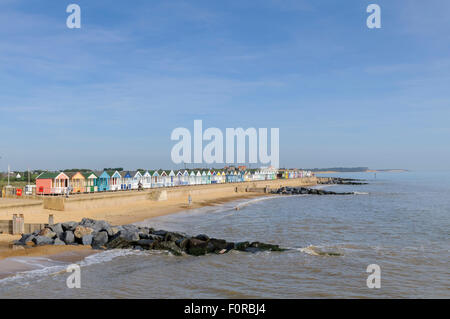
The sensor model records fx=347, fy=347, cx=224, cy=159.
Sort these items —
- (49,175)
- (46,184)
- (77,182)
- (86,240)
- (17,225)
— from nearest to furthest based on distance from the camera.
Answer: (86,240)
(17,225)
(46,184)
(49,175)
(77,182)

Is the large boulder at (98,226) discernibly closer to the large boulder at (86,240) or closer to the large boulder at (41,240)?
the large boulder at (86,240)

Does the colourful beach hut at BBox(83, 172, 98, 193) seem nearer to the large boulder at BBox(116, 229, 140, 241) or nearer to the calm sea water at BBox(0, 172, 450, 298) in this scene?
the large boulder at BBox(116, 229, 140, 241)

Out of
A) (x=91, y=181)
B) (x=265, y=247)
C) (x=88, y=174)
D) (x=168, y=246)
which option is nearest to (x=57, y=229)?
(x=168, y=246)

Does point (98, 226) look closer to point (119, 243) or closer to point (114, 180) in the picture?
point (119, 243)

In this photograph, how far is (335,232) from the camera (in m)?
23.7

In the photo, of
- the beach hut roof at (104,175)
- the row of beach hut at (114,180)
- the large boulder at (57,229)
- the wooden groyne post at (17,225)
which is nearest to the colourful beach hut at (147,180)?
the row of beach hut at (114,180)

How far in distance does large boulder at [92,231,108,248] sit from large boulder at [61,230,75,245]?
3.35 ft

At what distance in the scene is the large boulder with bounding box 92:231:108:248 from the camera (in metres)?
17.6

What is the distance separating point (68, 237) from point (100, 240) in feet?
5.16

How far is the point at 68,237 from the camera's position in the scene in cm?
1753

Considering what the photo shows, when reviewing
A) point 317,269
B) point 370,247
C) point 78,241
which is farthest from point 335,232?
point 78,241

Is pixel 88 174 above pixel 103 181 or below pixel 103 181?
above

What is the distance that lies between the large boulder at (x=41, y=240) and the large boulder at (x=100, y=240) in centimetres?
201
